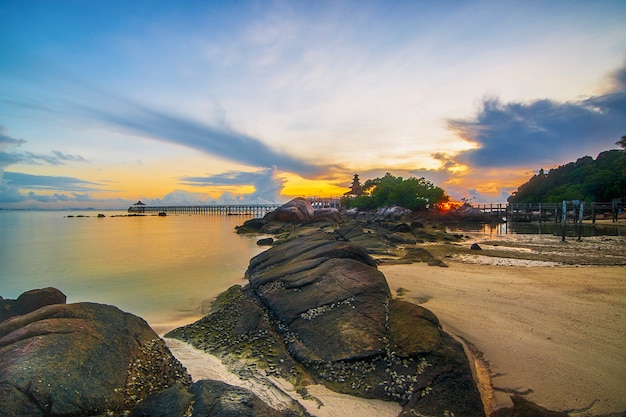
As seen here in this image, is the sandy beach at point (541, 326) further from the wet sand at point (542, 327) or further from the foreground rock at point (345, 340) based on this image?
the foreground rock at point (345, 340)

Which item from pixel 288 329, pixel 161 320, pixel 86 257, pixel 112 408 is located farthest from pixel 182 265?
pixel 112 408

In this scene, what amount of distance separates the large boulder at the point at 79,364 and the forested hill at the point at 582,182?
2826 inches

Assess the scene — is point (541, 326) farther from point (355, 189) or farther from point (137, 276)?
point (355, 189)

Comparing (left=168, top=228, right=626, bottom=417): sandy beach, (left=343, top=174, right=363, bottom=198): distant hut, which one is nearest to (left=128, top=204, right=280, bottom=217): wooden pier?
(left=343, top=174, right=363, bottom=198): distant hut

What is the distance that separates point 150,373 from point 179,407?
1.44 meters

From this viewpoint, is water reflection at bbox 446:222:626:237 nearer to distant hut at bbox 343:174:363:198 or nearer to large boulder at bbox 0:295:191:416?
large boulder at bbox 0:295:191:416

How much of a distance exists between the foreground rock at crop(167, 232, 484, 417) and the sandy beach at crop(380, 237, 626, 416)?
34.9 inches

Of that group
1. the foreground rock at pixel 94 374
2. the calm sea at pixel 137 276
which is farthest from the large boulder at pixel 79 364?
the calm sea at pixel 137 276

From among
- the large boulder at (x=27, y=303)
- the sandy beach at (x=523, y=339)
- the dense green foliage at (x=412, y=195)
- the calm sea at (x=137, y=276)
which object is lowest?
the calm sea at (x=137, y=276)

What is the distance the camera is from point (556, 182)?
244ft

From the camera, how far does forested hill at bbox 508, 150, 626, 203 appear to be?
57312 mm

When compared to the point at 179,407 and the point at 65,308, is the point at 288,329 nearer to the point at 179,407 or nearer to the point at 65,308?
the point at 179,407

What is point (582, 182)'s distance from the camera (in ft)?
216

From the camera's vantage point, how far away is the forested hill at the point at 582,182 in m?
57.3
